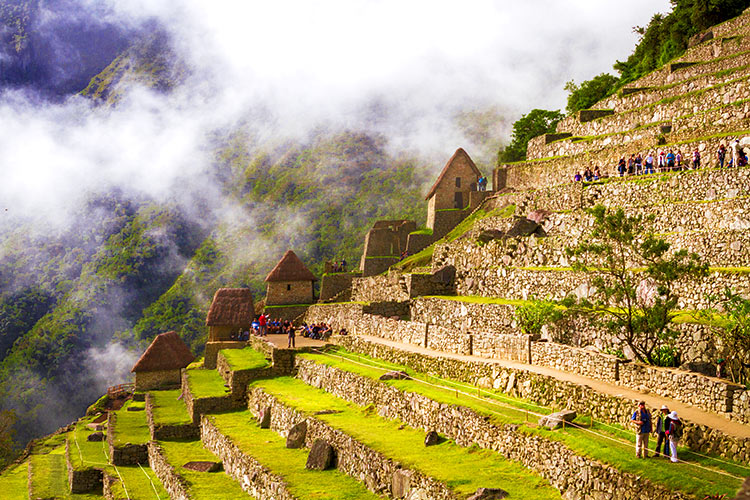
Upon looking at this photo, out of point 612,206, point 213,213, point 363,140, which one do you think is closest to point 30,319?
point 213,213

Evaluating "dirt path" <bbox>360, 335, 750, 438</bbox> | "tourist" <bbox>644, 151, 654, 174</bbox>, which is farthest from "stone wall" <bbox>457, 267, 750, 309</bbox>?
"tourist" <bbox>644, 151, 654, 174</bbox>

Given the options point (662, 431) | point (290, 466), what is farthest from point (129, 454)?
point (662, 431)

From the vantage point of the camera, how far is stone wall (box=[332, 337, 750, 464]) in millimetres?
11430

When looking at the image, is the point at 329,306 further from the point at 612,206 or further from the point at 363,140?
the point at 363,140

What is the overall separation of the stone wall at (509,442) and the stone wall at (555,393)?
1503 millimetres

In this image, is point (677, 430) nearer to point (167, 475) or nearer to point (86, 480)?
point (167, 475)

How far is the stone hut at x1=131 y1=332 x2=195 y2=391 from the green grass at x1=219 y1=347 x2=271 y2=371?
4.42 m

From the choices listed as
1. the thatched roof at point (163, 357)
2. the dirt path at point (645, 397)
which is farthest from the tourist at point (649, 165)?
the thatched roof at point (163, 357)

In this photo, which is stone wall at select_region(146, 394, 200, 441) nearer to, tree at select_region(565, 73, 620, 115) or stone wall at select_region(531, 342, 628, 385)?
stone wall at select_region(531, 342, 628, 385)

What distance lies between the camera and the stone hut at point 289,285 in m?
39.3

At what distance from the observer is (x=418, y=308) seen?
91.7ft

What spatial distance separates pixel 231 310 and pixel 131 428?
972 cm

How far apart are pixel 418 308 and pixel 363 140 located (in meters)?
53.5

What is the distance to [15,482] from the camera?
31.0 metres
